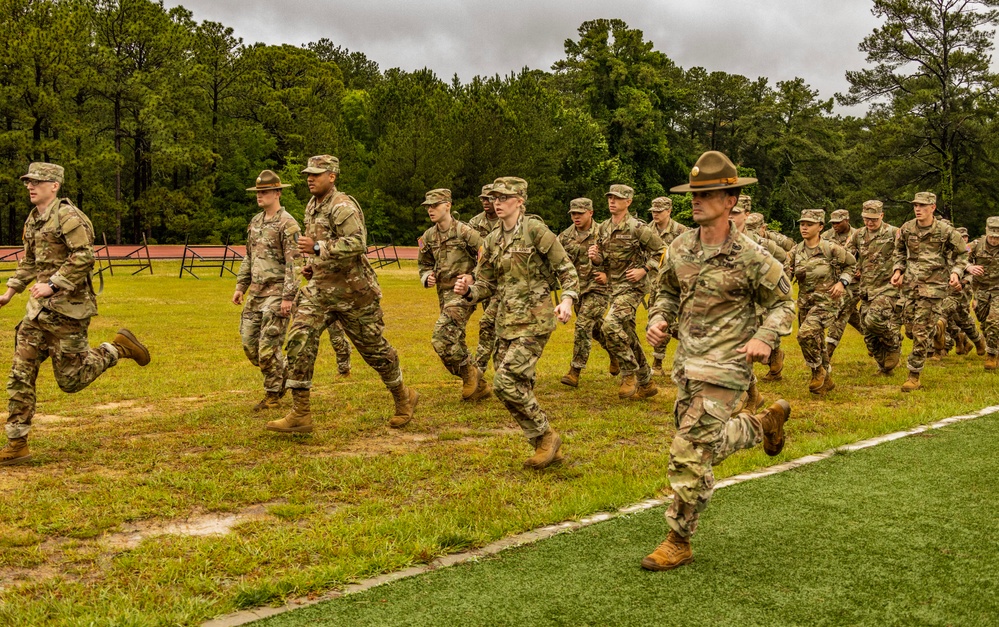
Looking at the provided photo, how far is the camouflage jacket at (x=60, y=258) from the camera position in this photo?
294 inches

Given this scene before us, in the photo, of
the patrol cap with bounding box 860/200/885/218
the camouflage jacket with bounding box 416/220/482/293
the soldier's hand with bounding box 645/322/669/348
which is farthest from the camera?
the patrol cap with bounding box 860/200/885/218

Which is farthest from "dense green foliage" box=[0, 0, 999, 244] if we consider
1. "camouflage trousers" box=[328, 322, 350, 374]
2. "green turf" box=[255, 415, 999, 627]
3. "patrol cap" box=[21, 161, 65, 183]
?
"green turf" box=[255, 415, 999, 627]

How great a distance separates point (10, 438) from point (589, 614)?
5.40m

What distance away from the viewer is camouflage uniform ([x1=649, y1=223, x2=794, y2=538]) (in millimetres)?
5094

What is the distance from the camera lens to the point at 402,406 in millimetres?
9211

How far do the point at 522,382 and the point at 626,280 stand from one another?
13.8 ft

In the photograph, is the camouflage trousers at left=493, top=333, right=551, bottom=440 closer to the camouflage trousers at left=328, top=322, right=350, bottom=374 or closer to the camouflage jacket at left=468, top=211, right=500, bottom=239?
the camouflage jacket at left=468, top=211, right=500, bottom=239

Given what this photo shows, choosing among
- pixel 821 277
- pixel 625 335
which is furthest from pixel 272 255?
pixel 821 277

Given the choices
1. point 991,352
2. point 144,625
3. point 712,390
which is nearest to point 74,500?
point 144,625

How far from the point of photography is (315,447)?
27.0ft

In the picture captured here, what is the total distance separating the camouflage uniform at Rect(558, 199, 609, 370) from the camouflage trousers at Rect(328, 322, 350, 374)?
128 inches

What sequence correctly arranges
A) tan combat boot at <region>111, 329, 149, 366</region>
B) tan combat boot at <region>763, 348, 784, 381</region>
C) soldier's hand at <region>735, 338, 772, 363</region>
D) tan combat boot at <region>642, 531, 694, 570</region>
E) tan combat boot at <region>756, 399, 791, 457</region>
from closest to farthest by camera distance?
soldier's hand at <region>735, 338, 772, 363</region> < tan combat boot at <region>642, 531, 694, 570</region> < tan combat boot at <region>756, 399, 791, 457</region> < tan combat boot at <region>111, 329, 149, 366</region> < tan combat boot at <region>763, 348, 784, 381</region>

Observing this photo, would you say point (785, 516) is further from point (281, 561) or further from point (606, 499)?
point (281, 561)

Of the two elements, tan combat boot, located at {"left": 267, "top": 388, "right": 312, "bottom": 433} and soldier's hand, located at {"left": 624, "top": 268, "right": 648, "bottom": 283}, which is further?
soldier's hand, located at {"left": 624, "top": 268, "right": 648, "bottom": 283}
